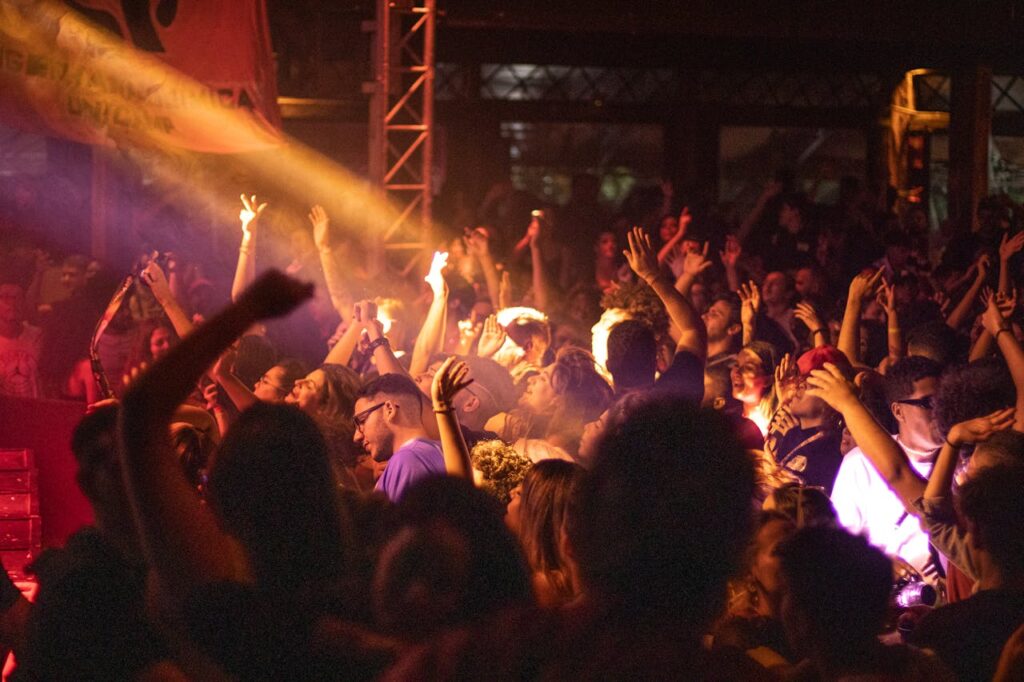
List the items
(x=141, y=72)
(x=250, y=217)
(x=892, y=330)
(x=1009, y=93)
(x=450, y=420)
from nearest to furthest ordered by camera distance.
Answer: (x=450, y=420)
(x=892, y=330)
(x=250, y=217)
(x=141, y=72)
(x=1009, y=93)

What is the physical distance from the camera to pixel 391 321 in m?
7.54

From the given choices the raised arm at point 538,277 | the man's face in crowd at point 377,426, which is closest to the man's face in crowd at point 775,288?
the raised arm at point 538,277

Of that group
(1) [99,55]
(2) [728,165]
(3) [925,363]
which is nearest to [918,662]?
(3) [925,363]

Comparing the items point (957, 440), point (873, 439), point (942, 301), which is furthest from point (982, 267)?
point (957, 440)

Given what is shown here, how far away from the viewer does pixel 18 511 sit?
Result: 5.03 metres

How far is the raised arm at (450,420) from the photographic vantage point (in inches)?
149

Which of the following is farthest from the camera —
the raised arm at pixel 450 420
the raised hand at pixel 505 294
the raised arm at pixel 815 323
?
the raised hand at pixel 505 294

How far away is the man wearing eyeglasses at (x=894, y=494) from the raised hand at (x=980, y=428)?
0.58 meters

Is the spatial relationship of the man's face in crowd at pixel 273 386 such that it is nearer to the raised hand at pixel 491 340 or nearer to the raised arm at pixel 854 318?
the raised hand at pixel 491 340

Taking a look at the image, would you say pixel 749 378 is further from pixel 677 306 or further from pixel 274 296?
pixel 274 296

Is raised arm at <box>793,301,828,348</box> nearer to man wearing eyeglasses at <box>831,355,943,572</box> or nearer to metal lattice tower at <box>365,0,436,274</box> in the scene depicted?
man wearing eyeglasses at <box>831,355,943,572</box>

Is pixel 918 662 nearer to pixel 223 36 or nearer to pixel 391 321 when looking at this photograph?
pixel 391 321

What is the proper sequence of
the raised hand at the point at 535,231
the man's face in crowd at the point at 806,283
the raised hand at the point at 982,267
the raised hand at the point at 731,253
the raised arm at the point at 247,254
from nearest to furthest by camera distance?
the raised arm at the point at 247,254
the raised hand at the point at 982,267
the man's face in crowd at the point at 806,283
the raised hand at the point at 731,253
the raised hand at the point at 535,231

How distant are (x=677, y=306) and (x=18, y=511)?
2737 mm
